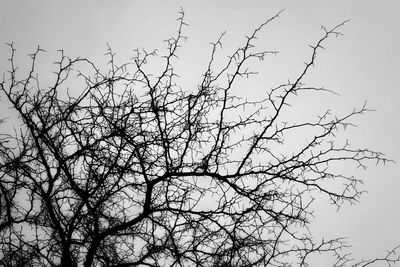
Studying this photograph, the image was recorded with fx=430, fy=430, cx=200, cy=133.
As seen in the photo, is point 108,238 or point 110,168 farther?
point 108,238

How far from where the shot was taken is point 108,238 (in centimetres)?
423

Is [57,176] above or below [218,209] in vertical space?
above

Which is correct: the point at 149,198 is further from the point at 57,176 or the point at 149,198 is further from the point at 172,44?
the point at 172,44

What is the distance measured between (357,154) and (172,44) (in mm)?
1992

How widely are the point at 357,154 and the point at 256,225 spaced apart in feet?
3.72

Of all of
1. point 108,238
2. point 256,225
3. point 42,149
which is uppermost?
point 42,149

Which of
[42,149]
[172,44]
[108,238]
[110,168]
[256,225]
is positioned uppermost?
[172,44]

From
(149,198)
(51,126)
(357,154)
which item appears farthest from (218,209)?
(51,126)

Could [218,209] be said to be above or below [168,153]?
below

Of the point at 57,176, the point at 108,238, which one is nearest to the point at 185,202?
the point at 108,238

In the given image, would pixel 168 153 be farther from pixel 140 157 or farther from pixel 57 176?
pixel 57 176

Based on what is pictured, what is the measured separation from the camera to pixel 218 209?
4016 mm

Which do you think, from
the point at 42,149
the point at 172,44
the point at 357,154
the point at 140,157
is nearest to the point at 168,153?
the point at 140,157

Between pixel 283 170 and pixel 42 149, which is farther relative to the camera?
pixel 42 149
